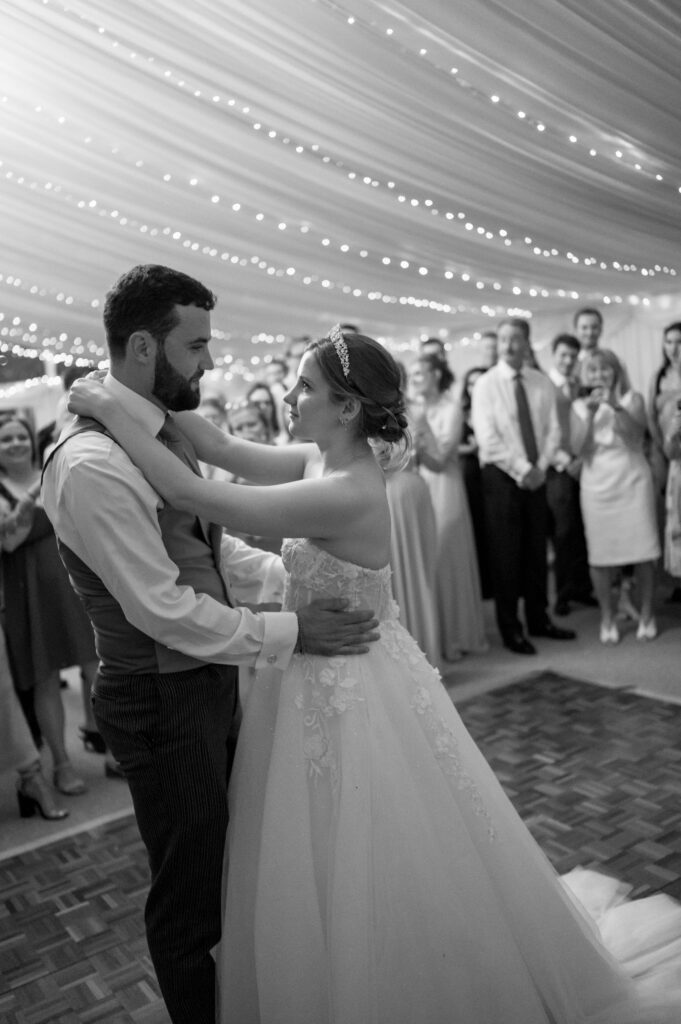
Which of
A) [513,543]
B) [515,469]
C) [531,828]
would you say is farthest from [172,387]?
[513,543]

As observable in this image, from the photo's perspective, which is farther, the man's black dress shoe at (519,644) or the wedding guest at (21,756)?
the man's black dress shoe at (519,644)

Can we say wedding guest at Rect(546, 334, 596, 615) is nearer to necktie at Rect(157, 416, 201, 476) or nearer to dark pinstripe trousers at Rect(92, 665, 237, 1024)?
necktie at Rect(157, 416, 201, 476)

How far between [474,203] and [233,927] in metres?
3.11

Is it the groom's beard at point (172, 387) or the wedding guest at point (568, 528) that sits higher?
the groom's beard at point (172, 387)

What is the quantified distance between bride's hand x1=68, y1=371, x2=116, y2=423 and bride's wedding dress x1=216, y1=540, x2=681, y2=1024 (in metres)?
0.49

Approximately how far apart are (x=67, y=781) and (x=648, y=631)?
9.82 feet

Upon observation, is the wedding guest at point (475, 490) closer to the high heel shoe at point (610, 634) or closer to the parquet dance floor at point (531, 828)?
the high heel shoe at point (610, 634)

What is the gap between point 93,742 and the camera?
13.2ft

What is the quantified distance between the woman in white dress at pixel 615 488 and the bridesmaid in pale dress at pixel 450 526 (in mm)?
670

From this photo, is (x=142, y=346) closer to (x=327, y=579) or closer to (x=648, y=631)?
(x=327, y=579)

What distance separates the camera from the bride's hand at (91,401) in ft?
5.52

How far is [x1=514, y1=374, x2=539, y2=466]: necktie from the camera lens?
481cm

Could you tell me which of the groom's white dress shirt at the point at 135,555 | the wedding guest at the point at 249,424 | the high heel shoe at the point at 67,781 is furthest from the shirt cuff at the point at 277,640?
the wedding guest at the point at 249,424

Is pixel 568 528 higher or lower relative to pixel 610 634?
higher
